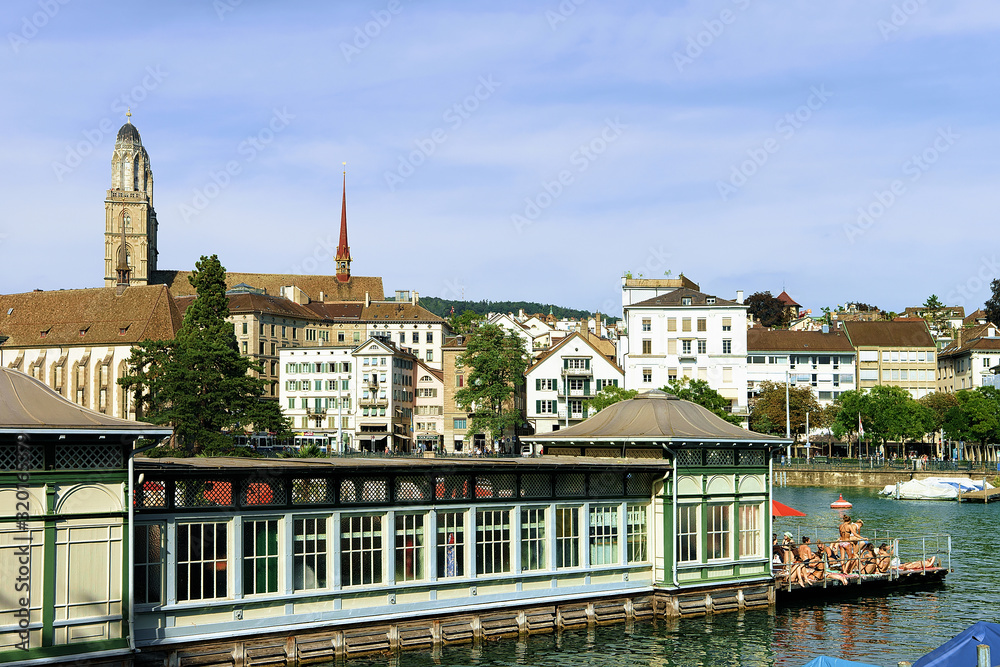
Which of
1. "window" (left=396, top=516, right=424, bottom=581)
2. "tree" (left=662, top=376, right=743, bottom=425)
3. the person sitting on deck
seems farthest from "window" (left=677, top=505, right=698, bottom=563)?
"tree" (left=662, top=376, right=743, bottom=425)

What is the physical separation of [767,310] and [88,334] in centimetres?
10322

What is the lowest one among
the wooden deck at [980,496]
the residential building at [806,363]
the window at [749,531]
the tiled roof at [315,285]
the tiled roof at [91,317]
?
the wooden deck at [980,496]

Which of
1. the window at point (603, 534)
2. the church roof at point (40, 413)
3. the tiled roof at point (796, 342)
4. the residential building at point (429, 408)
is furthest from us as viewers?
the tiled roof at point (796, 342)

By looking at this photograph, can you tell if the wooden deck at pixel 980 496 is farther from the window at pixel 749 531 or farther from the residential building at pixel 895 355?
the window at pixel 749 531

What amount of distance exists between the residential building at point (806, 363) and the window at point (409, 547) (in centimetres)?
11030

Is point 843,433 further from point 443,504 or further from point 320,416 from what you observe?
point 443,504

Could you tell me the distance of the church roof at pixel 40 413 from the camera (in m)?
21.5

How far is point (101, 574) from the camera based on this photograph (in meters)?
22.4

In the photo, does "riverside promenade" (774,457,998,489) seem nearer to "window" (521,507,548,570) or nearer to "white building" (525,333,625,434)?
"white building" (525,333,625,434)

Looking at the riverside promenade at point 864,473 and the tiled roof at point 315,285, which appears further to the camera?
the tiled roof at point 315,285

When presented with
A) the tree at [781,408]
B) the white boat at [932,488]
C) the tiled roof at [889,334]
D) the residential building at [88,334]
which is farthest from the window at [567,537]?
the tiled roof at [889,334]

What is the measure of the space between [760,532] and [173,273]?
165562 millimetres

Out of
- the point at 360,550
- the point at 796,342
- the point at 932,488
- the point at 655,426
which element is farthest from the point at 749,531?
the point at 796,342

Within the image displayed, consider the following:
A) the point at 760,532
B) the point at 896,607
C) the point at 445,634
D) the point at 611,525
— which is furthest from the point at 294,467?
the point at 896,607
